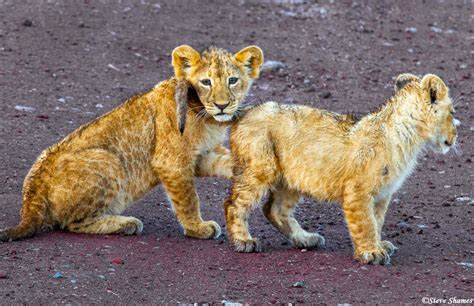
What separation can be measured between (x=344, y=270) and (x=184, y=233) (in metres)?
1.60

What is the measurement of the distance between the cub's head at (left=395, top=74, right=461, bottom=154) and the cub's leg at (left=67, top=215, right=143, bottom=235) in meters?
2.37

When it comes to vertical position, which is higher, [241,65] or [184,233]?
[241,65]

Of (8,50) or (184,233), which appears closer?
(184,233)

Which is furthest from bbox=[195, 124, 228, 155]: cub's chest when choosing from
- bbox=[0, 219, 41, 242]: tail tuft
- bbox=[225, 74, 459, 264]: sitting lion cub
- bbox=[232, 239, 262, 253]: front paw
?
bbox=[0, 219, 41, 242]: tail tuft

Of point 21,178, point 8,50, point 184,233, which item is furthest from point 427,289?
point 8,50

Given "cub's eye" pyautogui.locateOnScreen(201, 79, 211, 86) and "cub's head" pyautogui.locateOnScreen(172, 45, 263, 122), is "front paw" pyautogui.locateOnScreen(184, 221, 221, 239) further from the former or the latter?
"cub's eye" pyautogui.locateOnScreen(201, 79, 211, 86)

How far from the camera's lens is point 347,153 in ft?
25.5

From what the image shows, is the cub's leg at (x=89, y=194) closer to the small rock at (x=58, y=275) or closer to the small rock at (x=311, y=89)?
the small rock at (x=58, y=275)

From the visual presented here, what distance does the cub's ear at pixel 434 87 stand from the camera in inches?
303

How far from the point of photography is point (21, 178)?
31.5 feet

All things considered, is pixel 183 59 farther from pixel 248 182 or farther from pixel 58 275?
pixel 58 275

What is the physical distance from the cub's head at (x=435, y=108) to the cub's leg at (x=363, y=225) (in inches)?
27.3

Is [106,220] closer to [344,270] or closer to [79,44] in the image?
[344,270]

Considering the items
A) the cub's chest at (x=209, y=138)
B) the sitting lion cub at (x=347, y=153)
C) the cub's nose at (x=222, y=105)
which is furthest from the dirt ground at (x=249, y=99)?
the cub's nose at (x=222, y=105)
